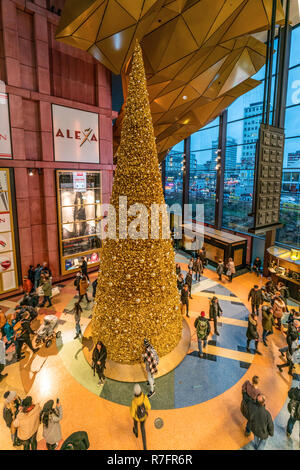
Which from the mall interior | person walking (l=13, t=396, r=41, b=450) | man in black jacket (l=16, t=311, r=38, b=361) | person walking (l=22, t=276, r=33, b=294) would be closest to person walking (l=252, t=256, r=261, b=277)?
the mall interior

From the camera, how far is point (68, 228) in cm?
1142

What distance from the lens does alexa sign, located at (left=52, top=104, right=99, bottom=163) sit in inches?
408

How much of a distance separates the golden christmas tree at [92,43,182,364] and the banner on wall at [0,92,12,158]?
6.02m

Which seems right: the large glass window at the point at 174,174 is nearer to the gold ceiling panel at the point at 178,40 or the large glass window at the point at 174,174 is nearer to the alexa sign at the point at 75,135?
the gold ceiling panel at the point at 178,40

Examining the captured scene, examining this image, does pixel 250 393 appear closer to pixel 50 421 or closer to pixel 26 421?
pixel 50 421

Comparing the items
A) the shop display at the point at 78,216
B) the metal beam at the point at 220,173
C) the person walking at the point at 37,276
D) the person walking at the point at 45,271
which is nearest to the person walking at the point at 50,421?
the person walking at the point at 45,271

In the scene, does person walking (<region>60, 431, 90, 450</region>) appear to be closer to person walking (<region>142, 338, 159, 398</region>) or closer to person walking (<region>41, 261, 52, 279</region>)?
person walking (<region>142, 338, 159, 398</region>)

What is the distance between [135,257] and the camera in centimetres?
546

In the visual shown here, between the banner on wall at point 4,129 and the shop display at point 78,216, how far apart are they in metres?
2.08

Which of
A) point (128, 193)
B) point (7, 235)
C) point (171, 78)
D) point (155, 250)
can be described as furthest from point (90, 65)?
point (155, 250)

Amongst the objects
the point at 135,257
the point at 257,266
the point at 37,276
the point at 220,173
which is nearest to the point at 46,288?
the point at 37,276

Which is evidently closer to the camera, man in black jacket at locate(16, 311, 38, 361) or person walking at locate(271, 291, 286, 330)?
man in black jacket at locate(16, 311, 38, 361)

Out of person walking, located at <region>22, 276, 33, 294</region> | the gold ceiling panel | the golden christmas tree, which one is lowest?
person walking, located at <region>22, 276, 33, 294</region>

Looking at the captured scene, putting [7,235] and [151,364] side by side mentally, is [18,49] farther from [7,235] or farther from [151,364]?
[151,364]
